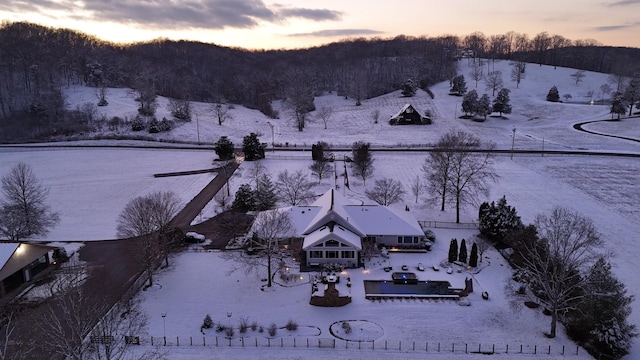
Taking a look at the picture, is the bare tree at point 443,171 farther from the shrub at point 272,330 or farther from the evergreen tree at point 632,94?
the evergreen tree at point 632,94

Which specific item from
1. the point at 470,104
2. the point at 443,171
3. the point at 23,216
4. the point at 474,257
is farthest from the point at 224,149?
the point at 470,104

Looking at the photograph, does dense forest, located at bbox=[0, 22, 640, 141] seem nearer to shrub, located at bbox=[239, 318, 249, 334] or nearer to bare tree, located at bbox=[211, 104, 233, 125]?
bare tree, located at bbox=[211, 104, 233, 125]

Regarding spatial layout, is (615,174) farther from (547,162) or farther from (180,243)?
(180,243)

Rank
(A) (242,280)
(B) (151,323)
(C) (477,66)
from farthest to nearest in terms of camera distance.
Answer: (C) (477,66) → (A) (242,280) → (B) (151,323)

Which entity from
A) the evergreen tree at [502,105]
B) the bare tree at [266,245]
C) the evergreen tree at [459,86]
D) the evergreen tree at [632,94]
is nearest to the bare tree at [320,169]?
the bare tree at [266,245]

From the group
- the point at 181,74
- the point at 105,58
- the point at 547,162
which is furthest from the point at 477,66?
the point at 105,58

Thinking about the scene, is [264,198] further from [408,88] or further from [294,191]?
[408,88]
